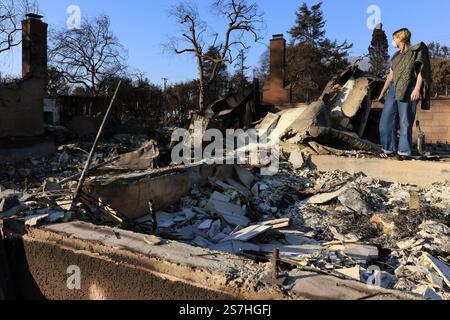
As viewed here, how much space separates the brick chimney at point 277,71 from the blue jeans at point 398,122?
15.1 meters

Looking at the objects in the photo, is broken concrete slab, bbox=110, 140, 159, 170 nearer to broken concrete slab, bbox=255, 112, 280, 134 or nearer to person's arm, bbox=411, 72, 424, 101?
broken concrete slab, bbox=255, 112, 280, 134

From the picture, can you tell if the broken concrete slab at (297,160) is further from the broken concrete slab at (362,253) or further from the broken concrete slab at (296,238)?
the broken concrete slab at (362,253)

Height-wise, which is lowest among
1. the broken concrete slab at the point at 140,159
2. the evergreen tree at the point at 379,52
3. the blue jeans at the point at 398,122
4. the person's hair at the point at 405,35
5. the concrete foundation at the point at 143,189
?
the concrete foundation at the point at 143,189

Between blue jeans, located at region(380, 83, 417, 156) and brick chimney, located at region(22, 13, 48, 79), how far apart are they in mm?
12229

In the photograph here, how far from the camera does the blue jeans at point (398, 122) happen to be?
543 cm

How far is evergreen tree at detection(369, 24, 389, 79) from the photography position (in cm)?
3366

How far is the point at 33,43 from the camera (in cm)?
1416

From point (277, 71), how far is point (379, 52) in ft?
62.6

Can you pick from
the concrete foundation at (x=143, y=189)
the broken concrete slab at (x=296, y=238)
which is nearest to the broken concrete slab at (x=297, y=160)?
the concrete foundation at (x=143, y=189)

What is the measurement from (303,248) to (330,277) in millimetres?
1345

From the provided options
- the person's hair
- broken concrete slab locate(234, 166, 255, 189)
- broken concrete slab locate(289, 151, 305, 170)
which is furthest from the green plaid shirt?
broken concrete slab locate(234, 166, 255, 189)

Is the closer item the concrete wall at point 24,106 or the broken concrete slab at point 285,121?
the broken concrete slab at point 285,121
